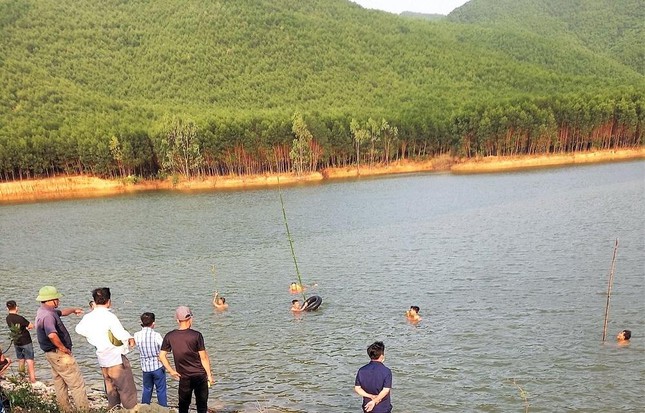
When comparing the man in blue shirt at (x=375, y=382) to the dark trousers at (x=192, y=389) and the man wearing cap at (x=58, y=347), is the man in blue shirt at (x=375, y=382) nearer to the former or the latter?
the dark trousers at (x=192, y=389)

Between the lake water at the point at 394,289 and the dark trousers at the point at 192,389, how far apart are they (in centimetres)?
407

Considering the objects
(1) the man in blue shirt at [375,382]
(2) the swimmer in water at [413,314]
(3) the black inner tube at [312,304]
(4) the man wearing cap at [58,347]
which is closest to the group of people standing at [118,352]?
(4) the man wearing cap at [58,347]

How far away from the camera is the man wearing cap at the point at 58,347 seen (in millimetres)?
10742

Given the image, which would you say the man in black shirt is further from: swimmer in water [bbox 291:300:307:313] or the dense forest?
the dense forest

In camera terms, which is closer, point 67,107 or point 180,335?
point 180,335

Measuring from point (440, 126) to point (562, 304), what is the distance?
313 ft

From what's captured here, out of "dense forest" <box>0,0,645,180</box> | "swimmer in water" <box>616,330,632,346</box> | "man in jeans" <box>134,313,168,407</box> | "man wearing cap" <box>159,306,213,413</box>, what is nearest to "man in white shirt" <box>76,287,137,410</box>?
"man in jeans" <box>134,313,168,407</box>

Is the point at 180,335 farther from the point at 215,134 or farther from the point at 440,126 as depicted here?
the point at 440,126

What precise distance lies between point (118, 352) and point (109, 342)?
33cm

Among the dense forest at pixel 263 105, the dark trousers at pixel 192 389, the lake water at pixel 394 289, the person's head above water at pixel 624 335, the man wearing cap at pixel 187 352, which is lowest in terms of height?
the lake water at pixel 394 289

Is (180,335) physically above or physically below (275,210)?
above

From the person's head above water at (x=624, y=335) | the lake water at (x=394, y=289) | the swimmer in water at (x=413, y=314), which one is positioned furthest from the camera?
the swimmer in water at (x=413, y=314)

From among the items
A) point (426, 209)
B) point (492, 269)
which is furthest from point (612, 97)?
point (492, 269)

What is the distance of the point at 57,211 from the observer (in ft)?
230
